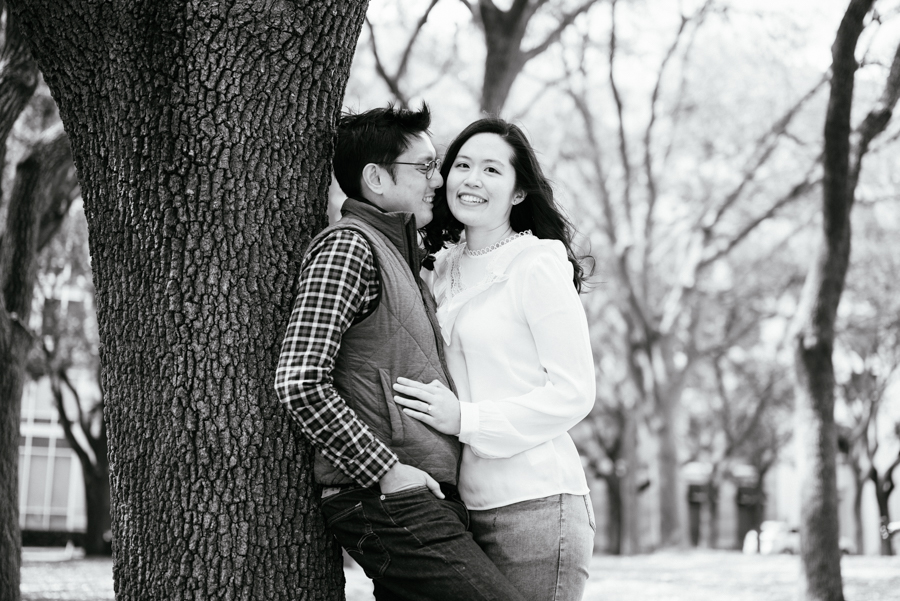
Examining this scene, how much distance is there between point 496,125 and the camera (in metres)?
3.42

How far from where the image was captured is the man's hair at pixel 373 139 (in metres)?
3.16

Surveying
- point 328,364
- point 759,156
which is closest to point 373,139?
point 328,364

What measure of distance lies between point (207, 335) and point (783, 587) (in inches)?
387

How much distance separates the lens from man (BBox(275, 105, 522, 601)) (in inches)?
105

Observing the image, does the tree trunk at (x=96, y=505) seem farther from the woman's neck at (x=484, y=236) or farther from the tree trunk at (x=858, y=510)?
the woman's neck at (x=484, y=236)

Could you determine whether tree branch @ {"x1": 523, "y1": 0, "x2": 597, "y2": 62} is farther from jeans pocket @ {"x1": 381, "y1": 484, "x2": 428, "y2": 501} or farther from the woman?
jeans pocket @ {"x1": 381, "y1": 484, "x2": 428, "y2": 501}

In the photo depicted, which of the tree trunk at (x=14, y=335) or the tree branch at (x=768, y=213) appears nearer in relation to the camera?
the tree trunk at (x=14, y=335)

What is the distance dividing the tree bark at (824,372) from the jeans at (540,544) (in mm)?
6364

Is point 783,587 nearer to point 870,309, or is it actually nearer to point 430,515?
point 430,515

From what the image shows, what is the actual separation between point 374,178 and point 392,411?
2.71 feet

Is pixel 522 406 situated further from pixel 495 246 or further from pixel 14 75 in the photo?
pixel 14 75

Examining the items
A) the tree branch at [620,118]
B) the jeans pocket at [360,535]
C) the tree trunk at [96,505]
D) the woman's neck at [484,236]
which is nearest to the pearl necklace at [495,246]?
the woman's neck at [484,236]

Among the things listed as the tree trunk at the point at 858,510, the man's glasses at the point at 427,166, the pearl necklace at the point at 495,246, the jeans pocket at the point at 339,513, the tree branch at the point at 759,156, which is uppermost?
the tree branch at the point at 759,156

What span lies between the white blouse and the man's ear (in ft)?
1.51
